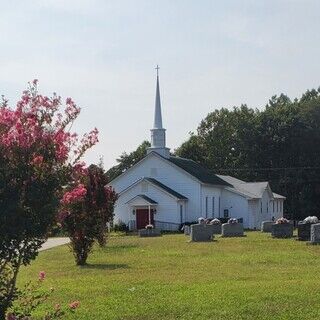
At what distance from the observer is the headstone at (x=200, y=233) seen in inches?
1426

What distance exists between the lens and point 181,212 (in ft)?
191

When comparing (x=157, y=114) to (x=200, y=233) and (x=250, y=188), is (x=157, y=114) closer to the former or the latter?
(x=250, y=188)

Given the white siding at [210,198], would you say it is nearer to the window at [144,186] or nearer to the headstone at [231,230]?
the window at [144,186]

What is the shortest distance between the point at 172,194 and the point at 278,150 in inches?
1008

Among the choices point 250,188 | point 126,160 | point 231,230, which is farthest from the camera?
point 126,160

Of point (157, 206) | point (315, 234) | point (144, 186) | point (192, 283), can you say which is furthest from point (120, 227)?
point (192, 283)

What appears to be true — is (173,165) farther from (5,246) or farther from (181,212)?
(5,246)

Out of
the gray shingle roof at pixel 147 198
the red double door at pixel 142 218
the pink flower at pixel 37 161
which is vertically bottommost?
the red double door at pixel 142 218

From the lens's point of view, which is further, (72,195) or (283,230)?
(283,230)

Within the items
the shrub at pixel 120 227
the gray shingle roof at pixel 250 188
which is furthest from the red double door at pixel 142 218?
the gray shingle roof at pixel 250 188

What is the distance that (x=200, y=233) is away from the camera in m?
36.3

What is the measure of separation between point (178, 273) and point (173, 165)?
4031 cm

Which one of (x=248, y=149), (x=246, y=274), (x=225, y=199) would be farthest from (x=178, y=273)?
(x=248, y=149)

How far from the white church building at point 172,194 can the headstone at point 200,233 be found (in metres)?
20.4
